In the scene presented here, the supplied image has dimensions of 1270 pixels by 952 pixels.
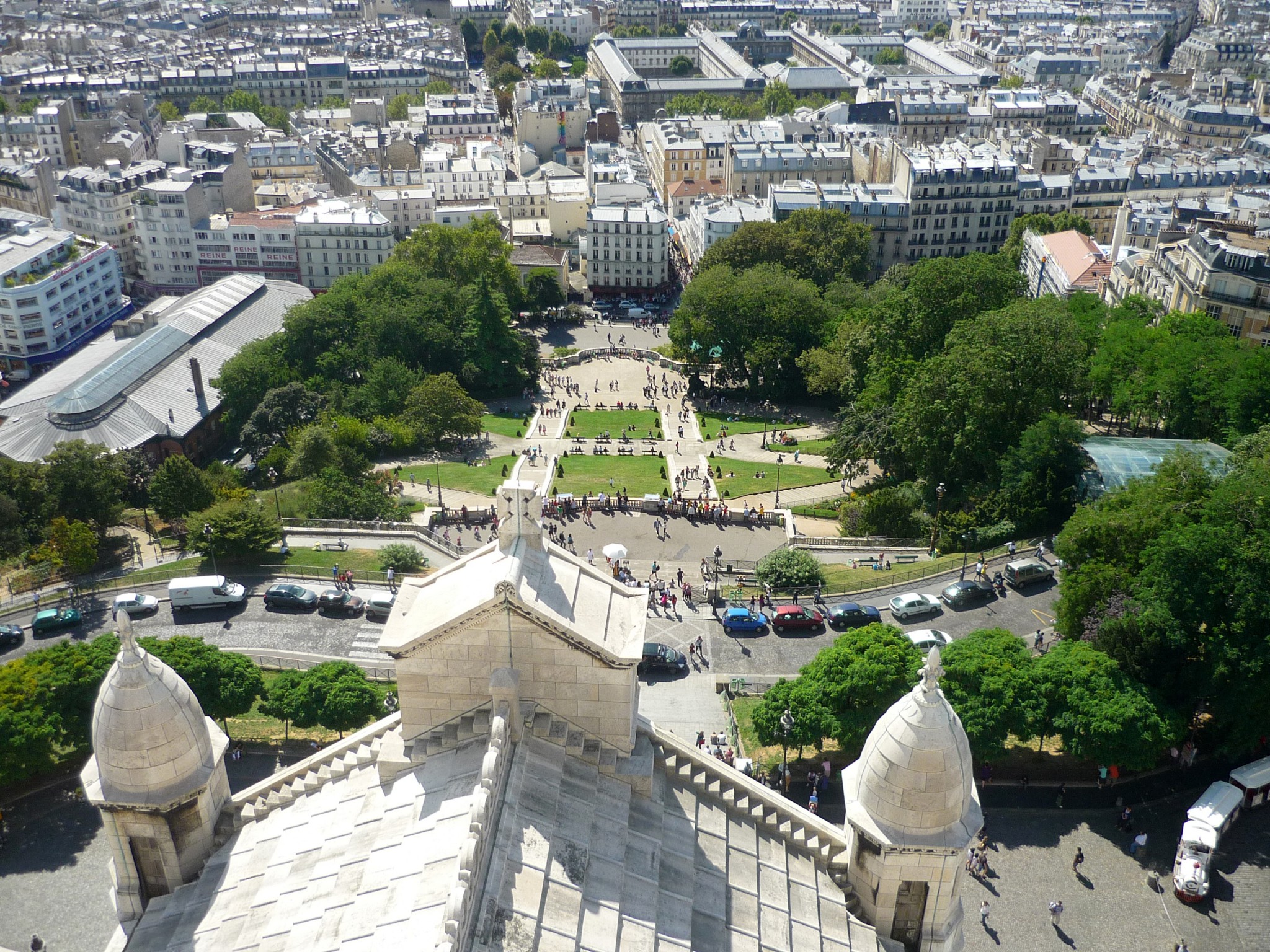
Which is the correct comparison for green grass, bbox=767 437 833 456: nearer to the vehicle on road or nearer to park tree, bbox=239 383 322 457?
the vehicle on road

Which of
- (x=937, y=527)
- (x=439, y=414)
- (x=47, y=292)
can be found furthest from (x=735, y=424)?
(x=47, y=292)

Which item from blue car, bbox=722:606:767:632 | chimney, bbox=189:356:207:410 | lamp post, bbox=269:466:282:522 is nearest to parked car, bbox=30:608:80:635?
lamp post, bbox=269:466:282:522

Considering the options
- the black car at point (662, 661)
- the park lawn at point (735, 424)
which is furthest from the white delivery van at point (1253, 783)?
the park lawn at point (735, 424)

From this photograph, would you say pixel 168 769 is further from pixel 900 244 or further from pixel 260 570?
pixel 900 244

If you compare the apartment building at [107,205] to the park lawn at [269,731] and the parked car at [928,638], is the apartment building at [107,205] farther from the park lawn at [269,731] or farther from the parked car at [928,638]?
the parked car at [928,638]

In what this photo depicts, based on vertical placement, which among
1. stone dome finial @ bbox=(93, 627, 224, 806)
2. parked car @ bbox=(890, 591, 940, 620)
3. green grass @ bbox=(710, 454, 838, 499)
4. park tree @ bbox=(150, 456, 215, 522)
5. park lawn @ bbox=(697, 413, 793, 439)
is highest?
stone dome finial @ bbox=(93, 627, 224, 806)

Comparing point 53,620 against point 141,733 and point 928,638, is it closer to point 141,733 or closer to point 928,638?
point 141,733
